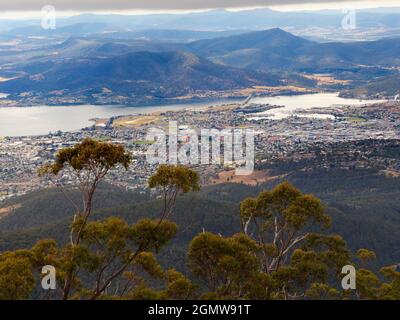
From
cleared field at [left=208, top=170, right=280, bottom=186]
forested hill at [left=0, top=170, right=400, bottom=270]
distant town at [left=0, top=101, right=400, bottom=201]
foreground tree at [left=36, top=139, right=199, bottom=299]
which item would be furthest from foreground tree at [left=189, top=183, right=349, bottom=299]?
cleared field at [left=208, top=170, right=280, bottom=186]

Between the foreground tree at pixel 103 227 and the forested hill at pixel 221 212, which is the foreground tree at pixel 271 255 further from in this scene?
the forested hill at pixel 221 212

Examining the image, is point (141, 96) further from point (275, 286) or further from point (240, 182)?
point (275, 286)

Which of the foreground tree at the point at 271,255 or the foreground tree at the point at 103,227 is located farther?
the foreground tree at the point at 271,255

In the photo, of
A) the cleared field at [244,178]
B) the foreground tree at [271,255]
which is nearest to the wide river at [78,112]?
the cleared field at [244,178]

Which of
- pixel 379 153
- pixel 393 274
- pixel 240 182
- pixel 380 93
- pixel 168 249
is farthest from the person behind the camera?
pixel 380 93

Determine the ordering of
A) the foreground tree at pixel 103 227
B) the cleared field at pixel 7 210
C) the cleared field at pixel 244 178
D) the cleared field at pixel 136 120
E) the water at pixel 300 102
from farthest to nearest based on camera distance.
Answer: the water at pixel 300 102
the cleared field at pixel 136 120
the cleared field at pixel 244 178
the cleared field at pixel 7 210
the foreground tree at pixel 103 227

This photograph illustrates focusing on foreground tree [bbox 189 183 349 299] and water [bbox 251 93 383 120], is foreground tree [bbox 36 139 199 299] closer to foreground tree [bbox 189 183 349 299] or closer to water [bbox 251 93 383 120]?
foreground tree [bbox 189 183 349 299]

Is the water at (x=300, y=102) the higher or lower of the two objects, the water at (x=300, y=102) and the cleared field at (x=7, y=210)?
the lower
